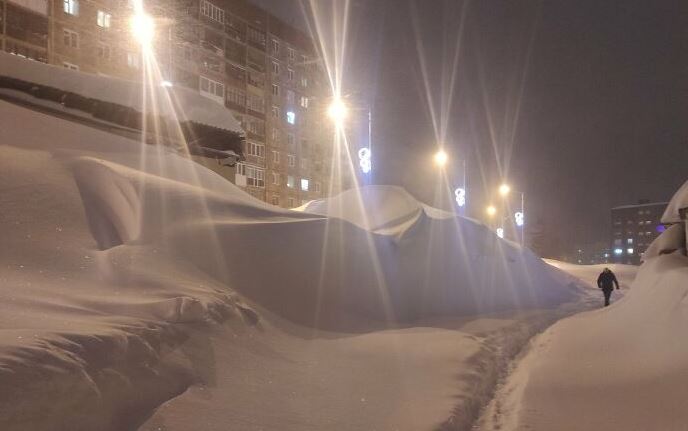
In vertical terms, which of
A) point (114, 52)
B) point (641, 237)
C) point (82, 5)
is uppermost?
point (82, 5)

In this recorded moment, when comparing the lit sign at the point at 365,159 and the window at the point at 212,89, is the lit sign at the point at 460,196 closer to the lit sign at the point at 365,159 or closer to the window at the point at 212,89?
the lit sign at the point at 365,159

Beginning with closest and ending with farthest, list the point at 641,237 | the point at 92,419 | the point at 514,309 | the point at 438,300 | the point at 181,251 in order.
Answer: the point at 92,419
the point at 181,251
the point at 438,300
the point at 514,309
the point at 641,237

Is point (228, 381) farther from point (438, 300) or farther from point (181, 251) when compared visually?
point (438, 300)

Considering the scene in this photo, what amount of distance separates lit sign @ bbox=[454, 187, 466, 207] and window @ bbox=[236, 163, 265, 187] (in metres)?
18.9

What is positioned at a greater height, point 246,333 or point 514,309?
point 246,333

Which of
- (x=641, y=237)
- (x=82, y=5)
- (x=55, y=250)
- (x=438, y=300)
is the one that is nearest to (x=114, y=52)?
(x=82, y=5)

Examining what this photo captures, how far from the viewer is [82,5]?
3041cm

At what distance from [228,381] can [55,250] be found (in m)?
3.24

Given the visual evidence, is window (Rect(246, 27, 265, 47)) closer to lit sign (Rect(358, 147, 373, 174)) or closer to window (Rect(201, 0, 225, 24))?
window (Rect(201, 0, 225, 24))

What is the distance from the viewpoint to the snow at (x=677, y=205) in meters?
13.8

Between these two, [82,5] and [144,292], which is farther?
[82,5]

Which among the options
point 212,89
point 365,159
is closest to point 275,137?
point 212,89

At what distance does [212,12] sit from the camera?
39594 millimetres

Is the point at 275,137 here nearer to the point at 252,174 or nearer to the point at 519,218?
the point at 252,174
